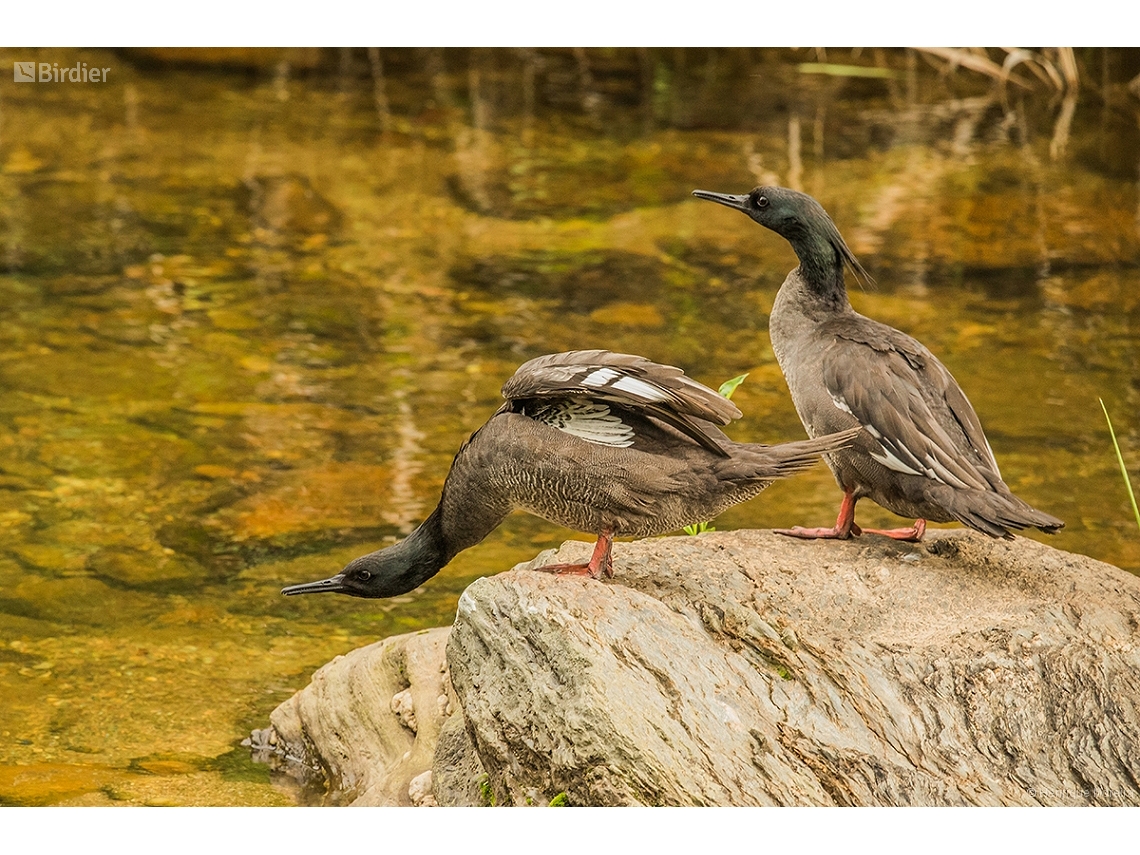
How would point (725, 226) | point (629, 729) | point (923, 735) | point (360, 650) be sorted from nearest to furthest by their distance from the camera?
point (629, 729) < point (923, 735) < point (360, 650) < point (725, 226)

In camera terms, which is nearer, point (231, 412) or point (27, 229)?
point (231, 412)

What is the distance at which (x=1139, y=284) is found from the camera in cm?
1033

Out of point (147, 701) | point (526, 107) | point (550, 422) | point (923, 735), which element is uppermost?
point (526, 107)

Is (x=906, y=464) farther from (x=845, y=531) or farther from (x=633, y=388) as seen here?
(x=633, y=388)

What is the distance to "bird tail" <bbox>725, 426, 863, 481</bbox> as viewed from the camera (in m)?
4.24

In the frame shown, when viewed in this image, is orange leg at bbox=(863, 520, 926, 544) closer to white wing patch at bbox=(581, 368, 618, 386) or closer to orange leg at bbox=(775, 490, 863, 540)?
orange leg at bbox=(775, 490, 863, 540)

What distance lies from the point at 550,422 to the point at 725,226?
721 centimetres

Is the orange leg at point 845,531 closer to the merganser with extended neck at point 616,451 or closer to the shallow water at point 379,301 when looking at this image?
the merganser with extended neck at point 616,451

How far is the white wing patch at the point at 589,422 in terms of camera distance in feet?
14.5

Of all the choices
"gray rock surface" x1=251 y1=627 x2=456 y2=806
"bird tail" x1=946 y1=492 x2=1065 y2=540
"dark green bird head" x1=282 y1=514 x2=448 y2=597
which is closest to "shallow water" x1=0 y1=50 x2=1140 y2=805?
"gray rock surface" x1=251 y1=627 x2=456 y2=806

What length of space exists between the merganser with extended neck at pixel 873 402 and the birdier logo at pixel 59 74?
9.96 meters

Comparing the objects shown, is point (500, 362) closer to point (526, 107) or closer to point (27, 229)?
point (27, 229)

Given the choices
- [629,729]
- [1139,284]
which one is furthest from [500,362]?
[629,729]

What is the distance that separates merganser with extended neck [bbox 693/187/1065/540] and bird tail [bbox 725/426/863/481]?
0.58m
